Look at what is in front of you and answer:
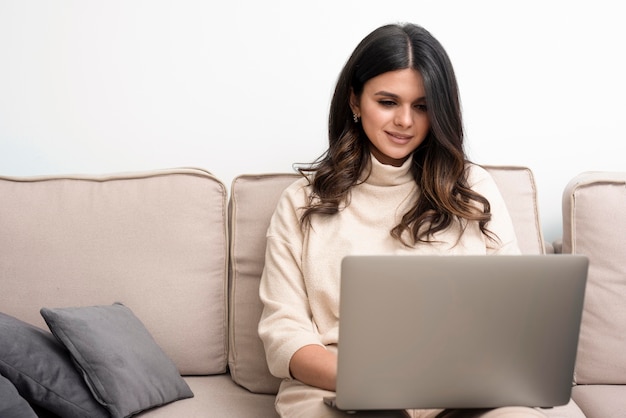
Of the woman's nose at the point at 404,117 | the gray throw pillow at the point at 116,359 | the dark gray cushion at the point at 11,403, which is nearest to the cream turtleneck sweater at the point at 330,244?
the woman's nose at the point at 404,117

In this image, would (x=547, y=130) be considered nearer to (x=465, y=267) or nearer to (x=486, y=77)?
(x=486, y=77)

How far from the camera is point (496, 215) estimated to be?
1716mm

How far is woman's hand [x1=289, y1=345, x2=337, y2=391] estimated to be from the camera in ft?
4.65

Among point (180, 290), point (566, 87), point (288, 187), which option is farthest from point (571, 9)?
point (180, 290)

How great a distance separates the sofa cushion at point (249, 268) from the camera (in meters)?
1.77

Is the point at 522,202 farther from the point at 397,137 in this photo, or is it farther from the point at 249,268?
the point at 249,268

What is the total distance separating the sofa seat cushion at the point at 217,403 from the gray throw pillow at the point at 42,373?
0.15 m

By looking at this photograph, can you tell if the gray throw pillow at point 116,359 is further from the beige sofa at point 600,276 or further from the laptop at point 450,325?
the beige sofa at point 600,276

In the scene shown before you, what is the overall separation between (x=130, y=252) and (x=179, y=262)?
118 mm

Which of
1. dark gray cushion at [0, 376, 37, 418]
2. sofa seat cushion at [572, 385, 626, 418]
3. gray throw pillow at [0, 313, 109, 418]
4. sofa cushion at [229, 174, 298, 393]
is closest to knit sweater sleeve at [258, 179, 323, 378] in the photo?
sofa cushion at [229, 174, 298, 393]

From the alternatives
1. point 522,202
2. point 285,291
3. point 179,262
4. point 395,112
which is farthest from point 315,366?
point 522,202

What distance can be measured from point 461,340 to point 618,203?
3.14 feet

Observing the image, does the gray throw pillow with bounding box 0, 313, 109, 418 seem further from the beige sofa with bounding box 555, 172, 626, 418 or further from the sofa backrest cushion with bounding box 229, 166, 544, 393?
the beige sofa with bounding box 555, 172, 626, 418

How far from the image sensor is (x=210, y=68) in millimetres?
2092
